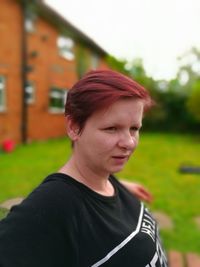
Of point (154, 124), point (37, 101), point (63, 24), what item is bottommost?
point (154, 124)

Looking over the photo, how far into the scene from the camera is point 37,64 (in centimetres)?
912

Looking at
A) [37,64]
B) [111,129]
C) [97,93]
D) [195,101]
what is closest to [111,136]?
[111,129]

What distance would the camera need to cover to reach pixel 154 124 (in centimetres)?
1892

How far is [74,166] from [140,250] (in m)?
0.30

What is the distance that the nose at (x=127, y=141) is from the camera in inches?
41.9

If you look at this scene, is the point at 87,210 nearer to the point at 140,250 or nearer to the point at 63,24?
the point at 140,250

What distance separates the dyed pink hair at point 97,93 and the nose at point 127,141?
0.10 metres

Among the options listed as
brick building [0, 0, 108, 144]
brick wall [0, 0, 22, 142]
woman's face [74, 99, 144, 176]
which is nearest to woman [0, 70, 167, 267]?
woman's face [74, 99, 144, 176]

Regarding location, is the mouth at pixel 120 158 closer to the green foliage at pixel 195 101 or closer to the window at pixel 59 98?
the window at pixel 59 98

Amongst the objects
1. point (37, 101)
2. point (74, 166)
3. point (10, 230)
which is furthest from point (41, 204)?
point (37, 101)

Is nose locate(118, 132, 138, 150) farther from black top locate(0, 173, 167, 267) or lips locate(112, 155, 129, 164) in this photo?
black top locate(0, 173, 167, 267)

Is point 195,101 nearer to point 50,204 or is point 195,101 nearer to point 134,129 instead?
point 134,129

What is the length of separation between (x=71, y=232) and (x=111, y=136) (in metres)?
0.27

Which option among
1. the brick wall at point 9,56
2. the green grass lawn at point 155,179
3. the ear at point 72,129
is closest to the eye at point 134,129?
the ear at point 72,129
